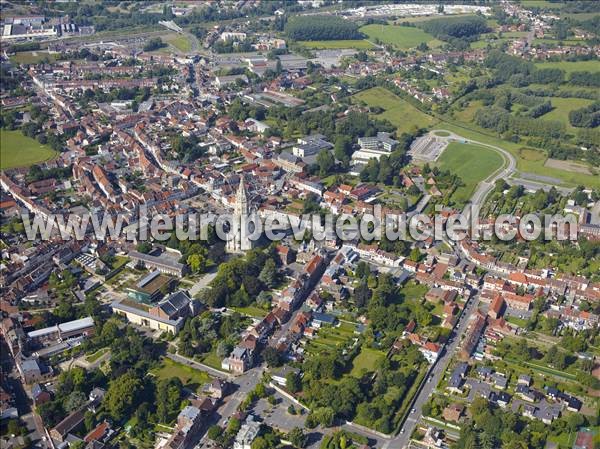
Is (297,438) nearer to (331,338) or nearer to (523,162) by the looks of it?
(331,338)

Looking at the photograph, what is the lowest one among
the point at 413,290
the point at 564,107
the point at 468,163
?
the point at 413,290

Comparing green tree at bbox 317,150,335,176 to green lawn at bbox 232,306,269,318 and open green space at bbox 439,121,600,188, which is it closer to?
open green space at bbox 439,121,600,188

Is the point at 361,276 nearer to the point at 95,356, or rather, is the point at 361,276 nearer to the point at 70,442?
the point at 95,356

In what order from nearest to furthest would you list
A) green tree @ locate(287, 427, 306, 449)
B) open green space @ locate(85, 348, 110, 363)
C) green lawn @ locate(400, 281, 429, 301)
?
green tree @ locate(287, 427, 306, 449), open green space @ locate(85, 348, 110, 363), green lawn @ locate(400, 281, 429, 301)

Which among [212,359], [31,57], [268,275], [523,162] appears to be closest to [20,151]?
[268,275]

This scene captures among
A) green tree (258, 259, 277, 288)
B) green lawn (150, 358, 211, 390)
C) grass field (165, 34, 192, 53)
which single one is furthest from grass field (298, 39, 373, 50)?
green lawn (150, 358, 211, 390)

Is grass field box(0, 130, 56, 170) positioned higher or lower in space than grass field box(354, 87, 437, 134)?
lower
